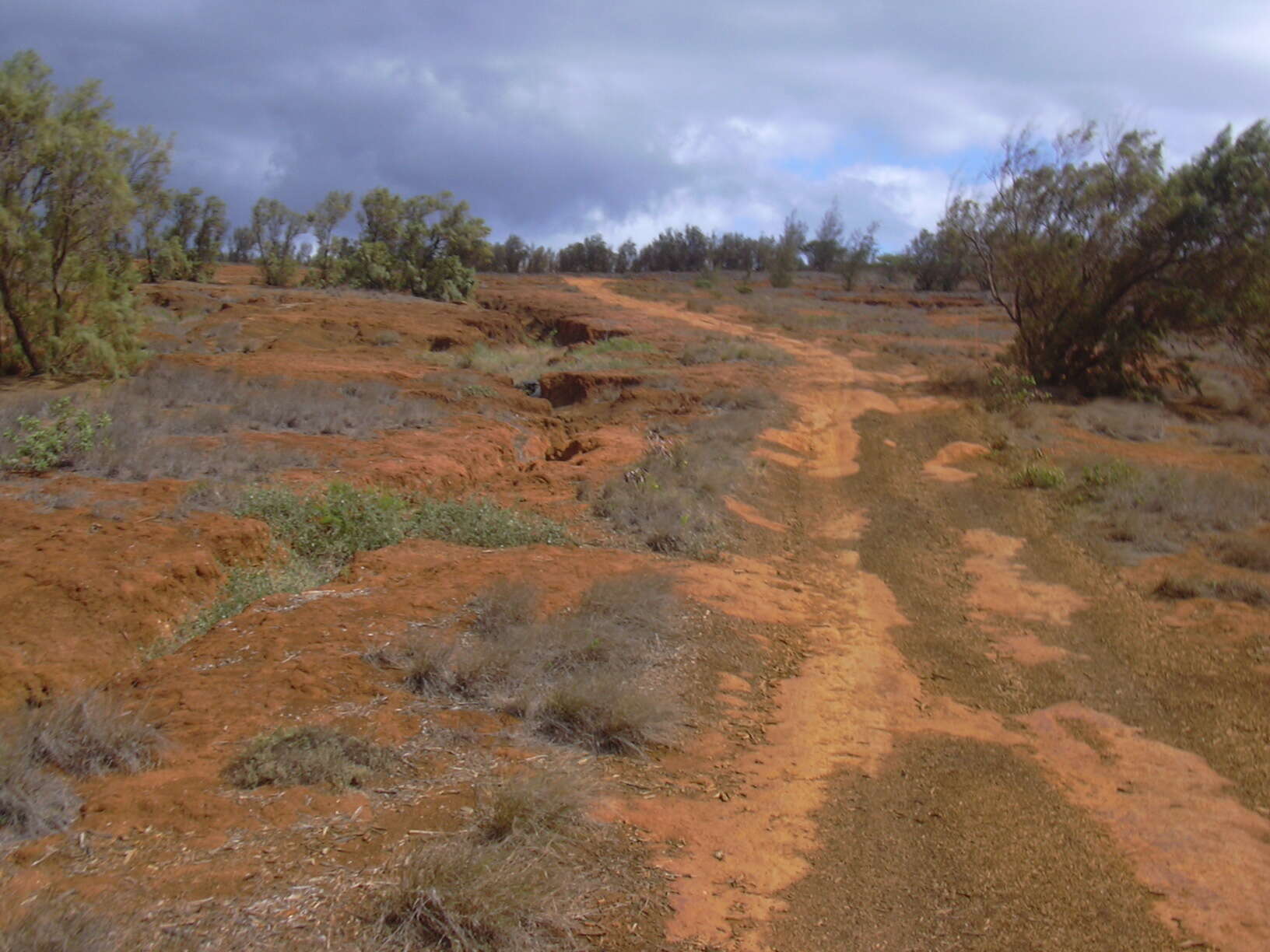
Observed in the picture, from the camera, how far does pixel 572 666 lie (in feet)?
19.5

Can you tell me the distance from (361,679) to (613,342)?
63.4 ft

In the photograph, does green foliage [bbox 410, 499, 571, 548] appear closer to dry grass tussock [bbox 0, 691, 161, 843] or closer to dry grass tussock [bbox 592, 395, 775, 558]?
dry grass tussock [bbox 592, 395, 775, 558]

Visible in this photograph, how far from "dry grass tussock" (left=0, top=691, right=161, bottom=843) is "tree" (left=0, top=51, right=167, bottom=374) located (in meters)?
12.4

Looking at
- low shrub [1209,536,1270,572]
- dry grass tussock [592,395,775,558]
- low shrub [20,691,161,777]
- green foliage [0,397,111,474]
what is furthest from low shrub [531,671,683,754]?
low shrub [1209,536,1270,572]

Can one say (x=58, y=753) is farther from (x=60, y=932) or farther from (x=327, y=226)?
(x=327, y=226)

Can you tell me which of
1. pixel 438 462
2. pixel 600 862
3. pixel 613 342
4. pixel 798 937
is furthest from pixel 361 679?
pixel 613 342

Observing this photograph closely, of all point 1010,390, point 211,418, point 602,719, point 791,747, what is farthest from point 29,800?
point 1010,390

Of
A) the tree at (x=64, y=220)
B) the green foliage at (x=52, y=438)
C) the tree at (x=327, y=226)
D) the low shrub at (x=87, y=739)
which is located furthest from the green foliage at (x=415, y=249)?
the low shrub at (x=87, y=739)

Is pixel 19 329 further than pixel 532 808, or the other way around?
pixel 19 329

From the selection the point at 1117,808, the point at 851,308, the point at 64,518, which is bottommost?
the point at 1117,808

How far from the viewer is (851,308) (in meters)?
46.3

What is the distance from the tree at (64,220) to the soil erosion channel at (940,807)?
12543 millimetres

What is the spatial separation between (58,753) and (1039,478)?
11.9 metres

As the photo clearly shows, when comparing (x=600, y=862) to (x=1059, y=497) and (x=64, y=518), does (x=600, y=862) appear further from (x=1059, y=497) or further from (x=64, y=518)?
(x=1059, y=497)
